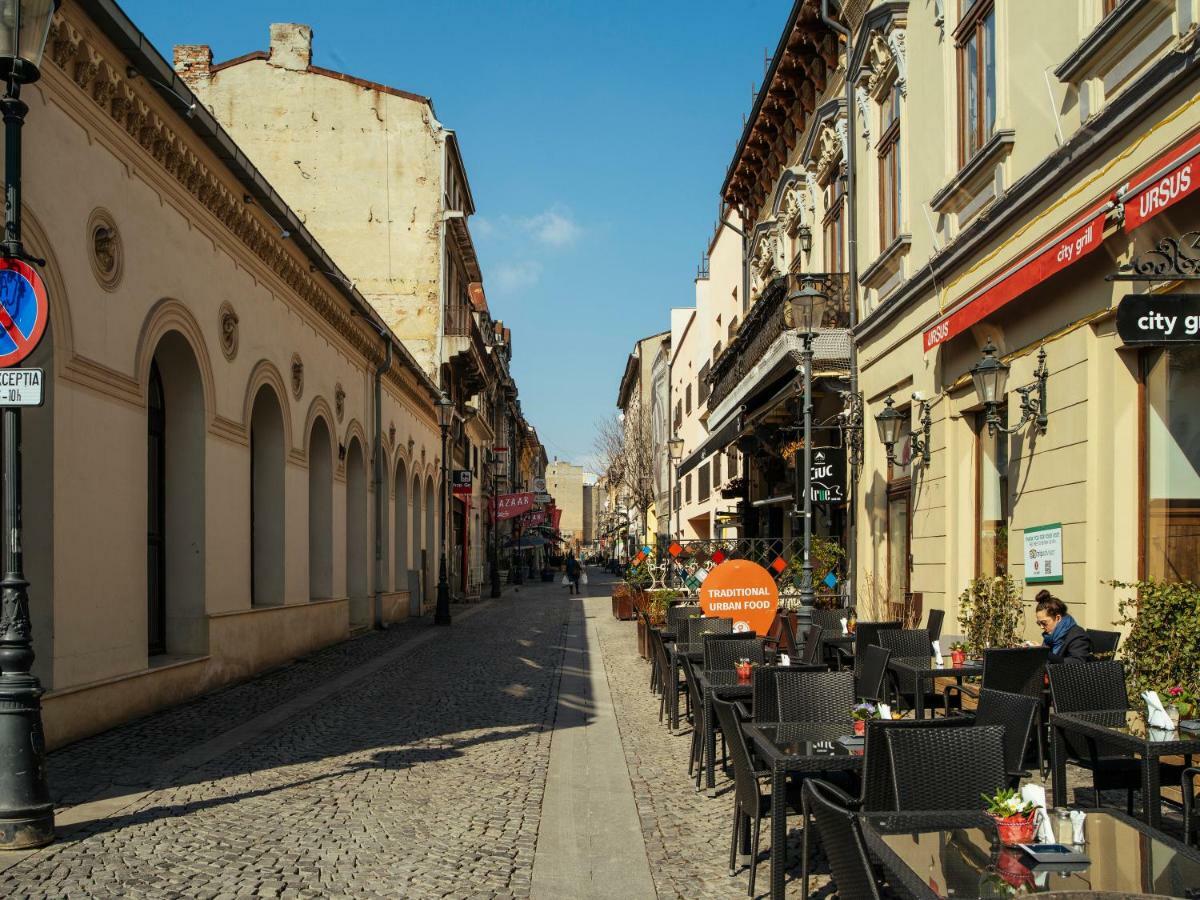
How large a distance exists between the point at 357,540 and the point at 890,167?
44.5 ft

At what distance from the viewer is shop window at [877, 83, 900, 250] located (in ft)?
52.7

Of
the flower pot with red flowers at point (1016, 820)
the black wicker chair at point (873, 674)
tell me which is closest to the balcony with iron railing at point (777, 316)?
the black wicker chair at point (873, 674)

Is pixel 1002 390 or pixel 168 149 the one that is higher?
pixel 168 149

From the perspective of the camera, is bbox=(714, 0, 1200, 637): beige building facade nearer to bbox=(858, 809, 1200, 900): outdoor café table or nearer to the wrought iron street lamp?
the wrought iron street lamp

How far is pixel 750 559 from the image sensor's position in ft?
66.6

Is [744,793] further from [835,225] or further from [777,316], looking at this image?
[835,225]

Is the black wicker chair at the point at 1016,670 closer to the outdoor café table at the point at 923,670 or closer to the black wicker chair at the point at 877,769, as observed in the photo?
the outdoor café table at the point at 923,670

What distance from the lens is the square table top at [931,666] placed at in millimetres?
9172

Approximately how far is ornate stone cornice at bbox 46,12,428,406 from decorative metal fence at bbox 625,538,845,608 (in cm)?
773

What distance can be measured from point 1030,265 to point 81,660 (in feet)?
29.8

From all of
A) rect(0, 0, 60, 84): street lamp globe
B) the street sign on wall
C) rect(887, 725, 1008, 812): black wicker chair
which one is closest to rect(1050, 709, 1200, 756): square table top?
rect(887, 725, 1008, 812): black wicker chair

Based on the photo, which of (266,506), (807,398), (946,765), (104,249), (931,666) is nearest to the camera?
(946,765)

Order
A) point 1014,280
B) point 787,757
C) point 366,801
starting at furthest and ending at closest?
point 1014,280 → point 366,801 → point 787,757

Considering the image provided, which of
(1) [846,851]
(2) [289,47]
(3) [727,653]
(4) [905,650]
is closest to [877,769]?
(1) [846,851]
